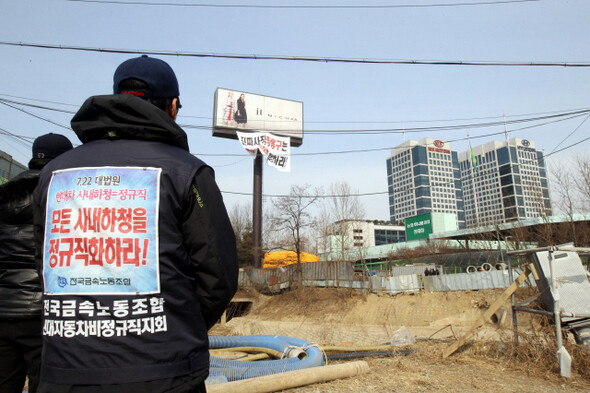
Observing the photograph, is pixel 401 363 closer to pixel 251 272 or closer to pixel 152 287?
pixel 152 287

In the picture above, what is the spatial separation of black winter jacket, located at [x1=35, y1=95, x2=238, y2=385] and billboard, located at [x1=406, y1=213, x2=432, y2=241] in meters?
64.7

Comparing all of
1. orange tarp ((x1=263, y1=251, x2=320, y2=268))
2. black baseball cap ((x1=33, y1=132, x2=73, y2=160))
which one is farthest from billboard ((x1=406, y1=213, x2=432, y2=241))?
black baseball cap ((x1=33, y1=132, x2=73, y2=160))

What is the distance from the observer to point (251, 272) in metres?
32.0

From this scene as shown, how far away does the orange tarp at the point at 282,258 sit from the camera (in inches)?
1351

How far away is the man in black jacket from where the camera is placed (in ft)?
4.09

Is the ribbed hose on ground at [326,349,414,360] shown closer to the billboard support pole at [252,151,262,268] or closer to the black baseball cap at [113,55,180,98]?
the black baseball cap at [113,55,180,98]

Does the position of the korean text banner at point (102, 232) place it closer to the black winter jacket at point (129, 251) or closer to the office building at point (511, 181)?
the black winter jacket at point (129, 251)

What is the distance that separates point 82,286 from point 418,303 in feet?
74.1

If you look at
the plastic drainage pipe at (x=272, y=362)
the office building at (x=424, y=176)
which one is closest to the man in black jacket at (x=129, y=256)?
the plastic drainage pipe at (x=272, y=362)

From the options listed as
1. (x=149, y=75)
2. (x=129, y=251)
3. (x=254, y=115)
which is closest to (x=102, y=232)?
(x=129, y=251)

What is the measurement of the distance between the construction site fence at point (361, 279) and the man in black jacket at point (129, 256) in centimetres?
1987

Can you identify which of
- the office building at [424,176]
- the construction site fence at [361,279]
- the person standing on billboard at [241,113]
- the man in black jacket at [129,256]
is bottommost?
the construction site fence at [361,279]

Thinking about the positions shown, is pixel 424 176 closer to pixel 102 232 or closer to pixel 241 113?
pixel 241 113

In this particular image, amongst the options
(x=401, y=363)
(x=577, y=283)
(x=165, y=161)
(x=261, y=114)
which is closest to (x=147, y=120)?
(x=165, y=161)
